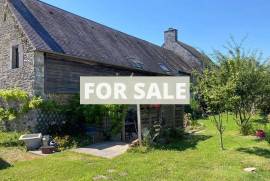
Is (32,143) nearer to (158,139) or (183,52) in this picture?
(158,139)

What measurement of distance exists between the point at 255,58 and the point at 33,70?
9.94m

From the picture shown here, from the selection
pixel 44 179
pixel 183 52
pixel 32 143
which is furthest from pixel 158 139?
pixel 183 52

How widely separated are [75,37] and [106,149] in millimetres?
8495

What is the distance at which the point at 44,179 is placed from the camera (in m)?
7.14

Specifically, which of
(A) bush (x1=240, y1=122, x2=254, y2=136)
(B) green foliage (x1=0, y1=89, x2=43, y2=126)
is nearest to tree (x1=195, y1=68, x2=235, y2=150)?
(A) bush (x1=240, y1=122, x2=254, y2=136)

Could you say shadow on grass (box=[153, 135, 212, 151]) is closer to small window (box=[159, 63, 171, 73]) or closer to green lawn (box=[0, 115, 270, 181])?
green lawn (box=[0, 115, 270, 181])

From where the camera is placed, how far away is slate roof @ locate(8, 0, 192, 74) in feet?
48.0

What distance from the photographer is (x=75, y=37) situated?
17453 mm

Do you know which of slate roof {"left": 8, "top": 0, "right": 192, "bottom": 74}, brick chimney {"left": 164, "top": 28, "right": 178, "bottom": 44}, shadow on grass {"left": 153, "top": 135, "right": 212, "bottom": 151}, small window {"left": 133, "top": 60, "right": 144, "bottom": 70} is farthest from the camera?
brick chimney {"left": 164, "top": 28, "right": 178, "bottom": 44}

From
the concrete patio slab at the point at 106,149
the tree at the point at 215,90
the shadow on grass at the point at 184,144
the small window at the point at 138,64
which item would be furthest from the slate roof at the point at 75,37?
the tree at the point at 215,90

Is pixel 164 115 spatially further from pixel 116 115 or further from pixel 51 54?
pixel 51 54

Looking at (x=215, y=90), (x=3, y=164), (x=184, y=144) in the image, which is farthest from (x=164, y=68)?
(x=3, y=164)

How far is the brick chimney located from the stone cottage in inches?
648

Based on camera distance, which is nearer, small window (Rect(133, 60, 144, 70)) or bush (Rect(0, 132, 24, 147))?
bush (Rect(0, 132, 24, 147))
